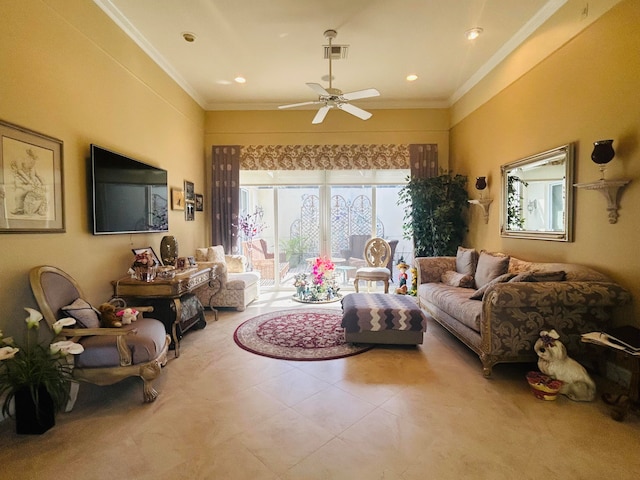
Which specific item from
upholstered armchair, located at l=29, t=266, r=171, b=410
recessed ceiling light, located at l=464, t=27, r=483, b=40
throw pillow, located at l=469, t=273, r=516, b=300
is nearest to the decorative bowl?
throw pillow, located at l=469, t=273, r=516, b=300

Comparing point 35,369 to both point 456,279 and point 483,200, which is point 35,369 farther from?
point 483,200

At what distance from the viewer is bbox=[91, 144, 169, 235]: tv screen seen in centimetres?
284

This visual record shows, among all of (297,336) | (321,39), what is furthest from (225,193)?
(297,336)

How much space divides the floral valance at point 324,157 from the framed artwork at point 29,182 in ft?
10.8

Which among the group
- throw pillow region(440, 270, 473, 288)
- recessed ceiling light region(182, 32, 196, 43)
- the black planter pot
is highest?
recessed ceiling light region(182, 32, 196, 43)

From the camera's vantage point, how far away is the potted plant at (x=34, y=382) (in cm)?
188

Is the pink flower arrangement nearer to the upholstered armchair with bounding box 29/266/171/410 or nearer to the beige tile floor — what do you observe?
the beige tile floor

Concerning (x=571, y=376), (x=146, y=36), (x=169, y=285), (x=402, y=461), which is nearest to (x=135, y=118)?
(x=146, y=36)

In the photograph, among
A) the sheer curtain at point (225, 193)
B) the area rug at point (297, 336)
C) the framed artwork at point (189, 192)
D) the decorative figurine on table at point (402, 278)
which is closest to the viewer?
the area rug at point (297, 336)

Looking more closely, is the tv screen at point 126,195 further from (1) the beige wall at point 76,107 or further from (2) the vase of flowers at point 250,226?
(2) the vase of flowers at point 250,226

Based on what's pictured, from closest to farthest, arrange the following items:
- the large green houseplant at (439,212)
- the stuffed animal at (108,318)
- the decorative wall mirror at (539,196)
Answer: the stuffed animal at (108,318) < the decorative wall mirror at (539,196) < the large green houseplant at (439,212)

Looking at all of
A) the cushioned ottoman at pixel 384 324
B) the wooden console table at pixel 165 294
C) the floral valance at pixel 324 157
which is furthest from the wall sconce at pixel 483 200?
the wooden console table at pixel 165 294

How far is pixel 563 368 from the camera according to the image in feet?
7.54

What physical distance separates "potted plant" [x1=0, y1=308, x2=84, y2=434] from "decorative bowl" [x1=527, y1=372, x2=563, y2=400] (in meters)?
3.23
